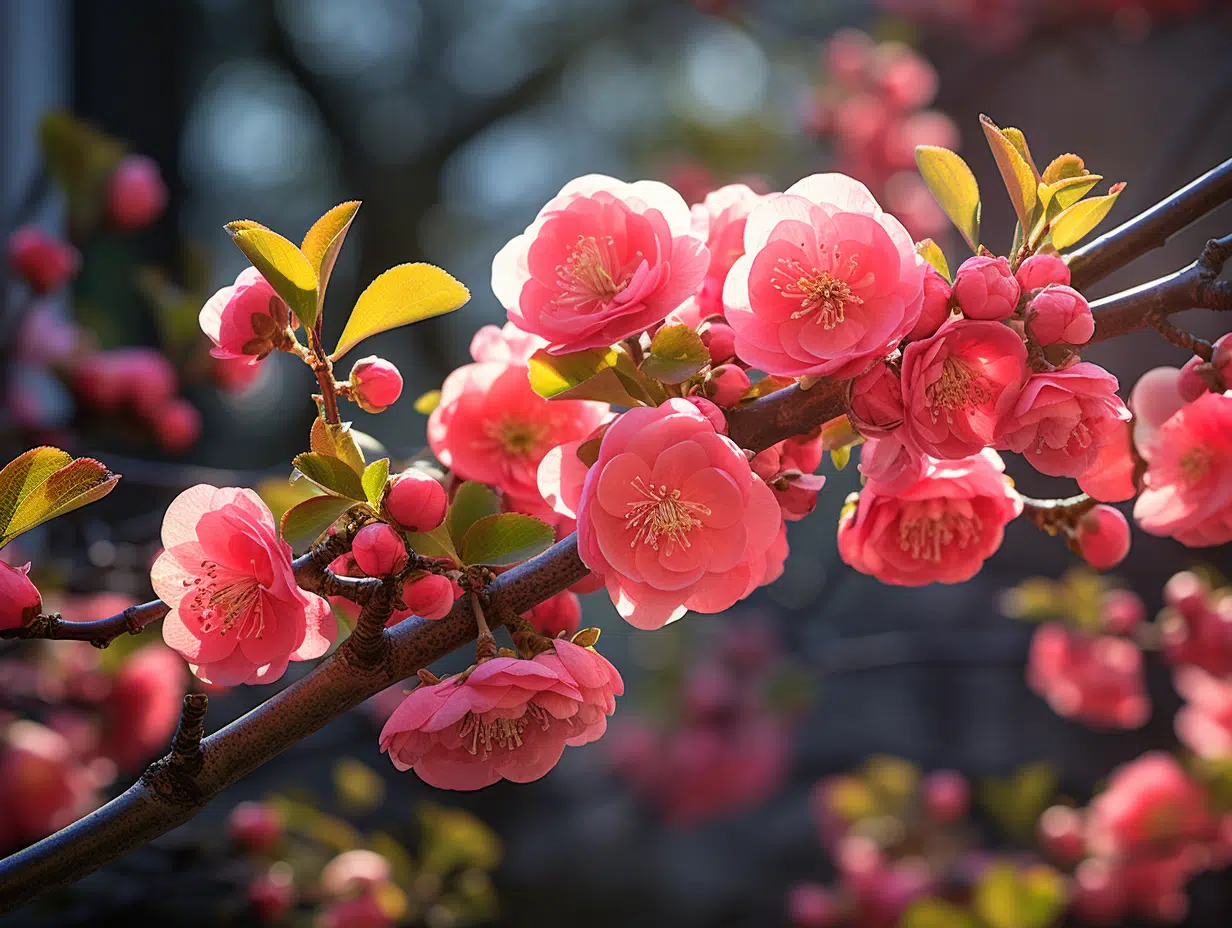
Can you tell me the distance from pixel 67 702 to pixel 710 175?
7.17 ft

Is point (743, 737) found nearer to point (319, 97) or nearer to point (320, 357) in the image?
point (320, 357)

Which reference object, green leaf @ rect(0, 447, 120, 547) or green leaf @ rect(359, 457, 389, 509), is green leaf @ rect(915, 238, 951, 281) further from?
green leaf @ rect(0, 447, 120, 547)

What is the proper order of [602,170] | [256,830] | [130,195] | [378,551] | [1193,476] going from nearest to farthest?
[378,551], [1193,476], [256,830], [130,195], [602,170]

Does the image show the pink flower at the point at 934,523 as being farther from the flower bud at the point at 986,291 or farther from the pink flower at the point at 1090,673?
the pink flower at the point at 1090,673

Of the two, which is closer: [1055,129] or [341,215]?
[341,215]

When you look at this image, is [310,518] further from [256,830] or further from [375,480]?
[256,830]

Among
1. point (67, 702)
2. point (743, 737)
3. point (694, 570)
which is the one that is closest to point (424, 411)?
point (694, 570)

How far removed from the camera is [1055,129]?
2.79 m

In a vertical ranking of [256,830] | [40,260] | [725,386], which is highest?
[725,386]

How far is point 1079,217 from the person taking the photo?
512 millimetres

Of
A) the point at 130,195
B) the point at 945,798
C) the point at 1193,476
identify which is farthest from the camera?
the point at 945,798

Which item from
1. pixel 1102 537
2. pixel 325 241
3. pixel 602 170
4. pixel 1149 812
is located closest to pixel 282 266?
pixel 325 241

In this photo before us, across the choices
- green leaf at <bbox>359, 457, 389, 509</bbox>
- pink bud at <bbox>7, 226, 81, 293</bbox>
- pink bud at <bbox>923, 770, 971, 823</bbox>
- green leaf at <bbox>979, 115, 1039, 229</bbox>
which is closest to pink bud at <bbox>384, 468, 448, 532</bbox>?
green leaf at <bbox>359, 457, 389, 509</bbox>

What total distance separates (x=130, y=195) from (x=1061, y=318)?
1366 millimetres
